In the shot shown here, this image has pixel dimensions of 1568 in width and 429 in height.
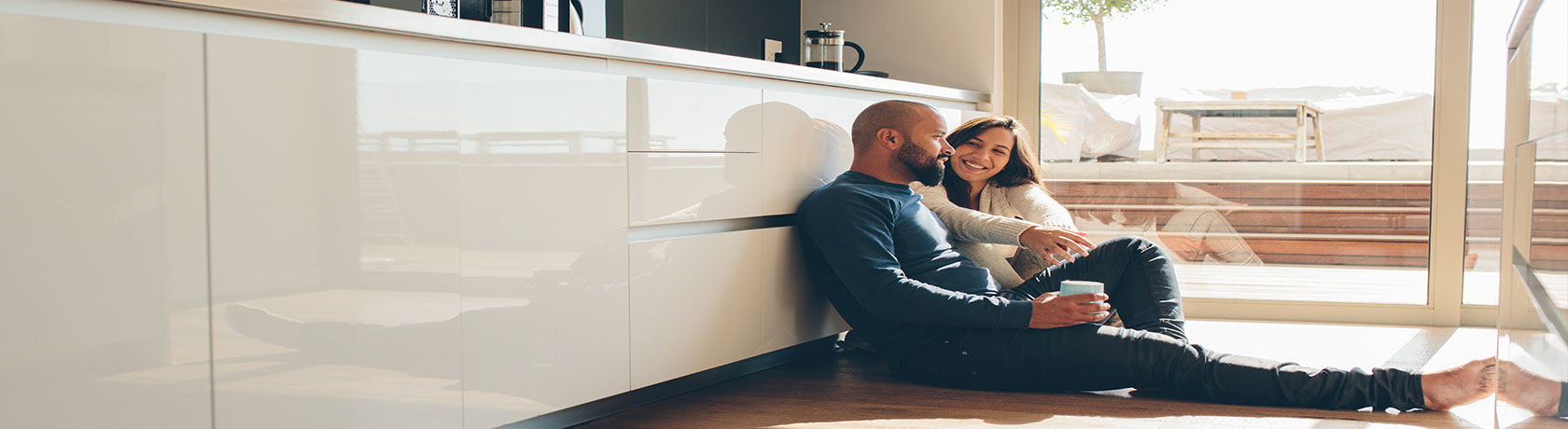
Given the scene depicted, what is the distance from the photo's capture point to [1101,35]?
4059 mm

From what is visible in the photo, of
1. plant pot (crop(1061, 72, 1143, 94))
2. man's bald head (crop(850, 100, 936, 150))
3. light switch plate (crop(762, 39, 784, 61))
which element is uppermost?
light switch plate (crop(762, 39, 784, 61))

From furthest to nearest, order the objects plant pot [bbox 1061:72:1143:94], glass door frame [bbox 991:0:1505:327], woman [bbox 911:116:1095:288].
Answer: plant pot [bbox 1061:72:1143:94]
glass door frame [bbox 991:0:1505:327]
woman [bbox 911:116:1095:288]

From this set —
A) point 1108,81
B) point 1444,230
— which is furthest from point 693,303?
point 1444,230

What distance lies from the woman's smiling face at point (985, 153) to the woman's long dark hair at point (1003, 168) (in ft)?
0.03

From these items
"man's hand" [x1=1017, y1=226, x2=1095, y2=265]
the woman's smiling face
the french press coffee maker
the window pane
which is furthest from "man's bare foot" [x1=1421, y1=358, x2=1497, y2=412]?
the french press coffee maker

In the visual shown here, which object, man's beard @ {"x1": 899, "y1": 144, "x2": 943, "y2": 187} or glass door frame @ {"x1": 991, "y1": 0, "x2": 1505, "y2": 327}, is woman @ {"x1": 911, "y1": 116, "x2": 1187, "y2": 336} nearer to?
man's beard @ {"x1": 899, "y1": 144, "x2": 943, "y2": 187}

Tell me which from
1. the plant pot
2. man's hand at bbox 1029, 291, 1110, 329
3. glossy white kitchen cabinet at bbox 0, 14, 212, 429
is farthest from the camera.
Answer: the plant pot

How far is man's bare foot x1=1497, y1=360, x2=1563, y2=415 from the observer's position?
4.17 ft

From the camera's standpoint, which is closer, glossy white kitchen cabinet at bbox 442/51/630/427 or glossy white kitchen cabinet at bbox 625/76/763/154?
glossy white kitchen cabinet at bbox 442/51/630/427

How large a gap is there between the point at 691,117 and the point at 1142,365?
106cm

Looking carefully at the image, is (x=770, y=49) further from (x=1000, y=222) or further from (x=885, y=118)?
(x=1000, y=222)

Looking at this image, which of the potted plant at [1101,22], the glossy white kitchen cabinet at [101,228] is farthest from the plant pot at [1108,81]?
the glossy white kitchen cabinet at [101,228]

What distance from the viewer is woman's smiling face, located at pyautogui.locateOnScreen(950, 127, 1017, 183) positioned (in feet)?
10.8

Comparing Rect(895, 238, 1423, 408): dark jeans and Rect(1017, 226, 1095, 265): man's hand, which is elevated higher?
Rect(1017, 226, 1095, 265): man's hand
